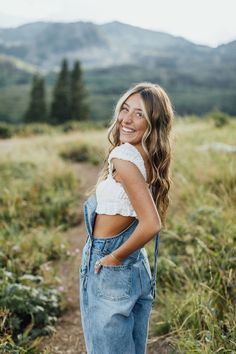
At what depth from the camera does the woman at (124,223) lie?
2143 mm

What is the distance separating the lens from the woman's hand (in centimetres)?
215

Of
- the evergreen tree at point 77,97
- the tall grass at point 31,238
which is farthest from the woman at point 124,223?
the evergreen tree at point 77,97

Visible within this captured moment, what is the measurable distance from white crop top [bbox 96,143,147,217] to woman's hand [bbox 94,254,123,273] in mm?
212

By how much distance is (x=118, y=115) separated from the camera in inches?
93.3

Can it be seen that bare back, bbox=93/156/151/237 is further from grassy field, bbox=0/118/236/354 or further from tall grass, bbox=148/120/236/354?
grassy field, bbox=0/118/236/354

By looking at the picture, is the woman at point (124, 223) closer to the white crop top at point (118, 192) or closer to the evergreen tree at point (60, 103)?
the white crop top at point (118, 192)

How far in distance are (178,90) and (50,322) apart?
473ft

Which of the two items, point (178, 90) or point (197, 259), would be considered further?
point (178, 90)

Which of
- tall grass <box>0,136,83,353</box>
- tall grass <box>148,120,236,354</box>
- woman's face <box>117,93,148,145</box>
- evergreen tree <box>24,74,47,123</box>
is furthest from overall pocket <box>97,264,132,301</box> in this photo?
evergreen tree <box>24,74,47,123</box>

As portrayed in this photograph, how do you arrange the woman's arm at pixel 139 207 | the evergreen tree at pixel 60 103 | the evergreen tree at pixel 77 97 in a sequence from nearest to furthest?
the woman's arm at pixel 139 207 → the evergreen tree at pixel 77 97 → the evergreen tree at pixel 60 103

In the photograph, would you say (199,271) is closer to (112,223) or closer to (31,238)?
(112,223)

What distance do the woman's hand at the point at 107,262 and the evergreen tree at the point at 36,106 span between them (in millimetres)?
40107

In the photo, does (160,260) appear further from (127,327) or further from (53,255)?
(127,327)

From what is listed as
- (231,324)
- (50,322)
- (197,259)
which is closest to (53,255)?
(50,322)
